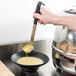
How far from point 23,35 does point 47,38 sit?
141 mm

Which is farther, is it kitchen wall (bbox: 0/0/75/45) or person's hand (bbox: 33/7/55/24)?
kitchen wall (bbox: 0/0/75/45)

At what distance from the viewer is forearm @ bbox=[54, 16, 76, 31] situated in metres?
0.64

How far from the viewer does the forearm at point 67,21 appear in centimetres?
64

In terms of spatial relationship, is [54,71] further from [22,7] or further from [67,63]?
[22,7]

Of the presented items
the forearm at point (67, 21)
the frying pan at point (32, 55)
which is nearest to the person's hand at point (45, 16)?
the forearm at point (67, 21)

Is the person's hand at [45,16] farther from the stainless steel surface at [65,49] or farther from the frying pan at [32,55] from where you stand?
the frying pan at [32,55]

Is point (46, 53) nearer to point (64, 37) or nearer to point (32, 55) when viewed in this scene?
point (32, 55)

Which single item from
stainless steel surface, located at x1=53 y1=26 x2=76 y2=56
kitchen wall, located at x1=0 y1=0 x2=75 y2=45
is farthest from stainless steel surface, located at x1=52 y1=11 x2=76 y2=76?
kitchen wall, located at x1=0 y1=0 x2=75 y2=45

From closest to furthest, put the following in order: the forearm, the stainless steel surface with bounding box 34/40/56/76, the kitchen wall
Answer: the forearm < the stainless steel surface with bounding box 34/40/56/76 < the kitchen wall

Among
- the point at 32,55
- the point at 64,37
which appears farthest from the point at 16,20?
the point at 64,37

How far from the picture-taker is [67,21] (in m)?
0.64

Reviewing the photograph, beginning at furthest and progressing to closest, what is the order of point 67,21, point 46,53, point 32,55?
1. point 46,53
2. point 32,55
3. point 67,21

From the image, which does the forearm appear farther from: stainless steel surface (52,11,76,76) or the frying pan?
the frying pan

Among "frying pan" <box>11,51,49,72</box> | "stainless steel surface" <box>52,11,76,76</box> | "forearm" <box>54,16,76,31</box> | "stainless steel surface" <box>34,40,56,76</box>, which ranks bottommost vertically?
"stainless steel surface" <box>34,40,56,76</box>
